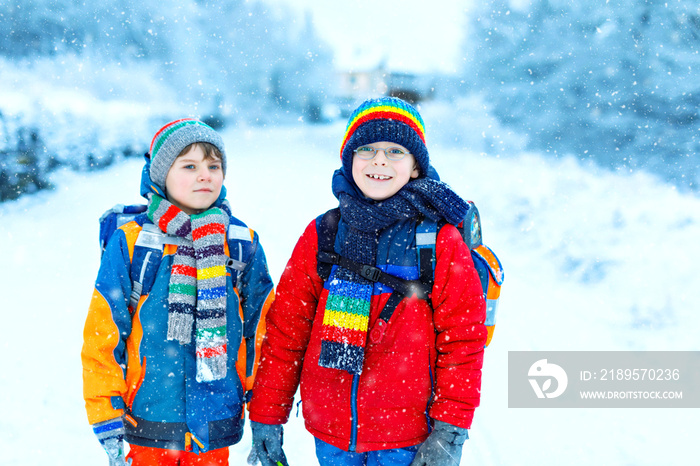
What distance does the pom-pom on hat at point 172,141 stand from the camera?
2.14m

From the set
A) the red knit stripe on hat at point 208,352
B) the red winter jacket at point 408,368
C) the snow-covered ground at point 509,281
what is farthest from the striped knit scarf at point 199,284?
the snow-covered ground at point 509,281

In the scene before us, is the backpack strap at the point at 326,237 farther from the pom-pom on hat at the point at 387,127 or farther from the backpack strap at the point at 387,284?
the pom-pom on hat at the point at 387,127

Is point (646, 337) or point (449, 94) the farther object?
point (449, 94)

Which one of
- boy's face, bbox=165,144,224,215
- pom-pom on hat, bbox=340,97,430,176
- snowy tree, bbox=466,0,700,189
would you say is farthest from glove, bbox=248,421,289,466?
snowy tree, bbox=466,0,700,189

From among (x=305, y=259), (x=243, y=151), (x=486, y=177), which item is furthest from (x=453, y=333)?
(x=243, y=151)

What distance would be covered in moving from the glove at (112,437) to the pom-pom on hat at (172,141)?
1116mm

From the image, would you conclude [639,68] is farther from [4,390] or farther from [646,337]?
[4,390]

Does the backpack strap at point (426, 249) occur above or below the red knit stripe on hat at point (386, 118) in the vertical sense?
below

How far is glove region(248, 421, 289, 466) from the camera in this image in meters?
1.97

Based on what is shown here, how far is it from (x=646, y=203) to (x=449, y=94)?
7.69 meters

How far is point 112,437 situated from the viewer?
1.90 m

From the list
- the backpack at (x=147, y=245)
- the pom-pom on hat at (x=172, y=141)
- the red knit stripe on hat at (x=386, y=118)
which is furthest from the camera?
the pom-pom on hat at (x=172, y=141)

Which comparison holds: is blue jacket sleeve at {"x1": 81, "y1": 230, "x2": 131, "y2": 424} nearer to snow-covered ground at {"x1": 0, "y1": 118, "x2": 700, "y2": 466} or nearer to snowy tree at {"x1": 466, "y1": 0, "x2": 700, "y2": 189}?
snow-covered ground at {"x1": 0, "y1": 118, "x2": 700, "y2": 466}

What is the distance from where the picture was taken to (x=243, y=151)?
46.5 ft
